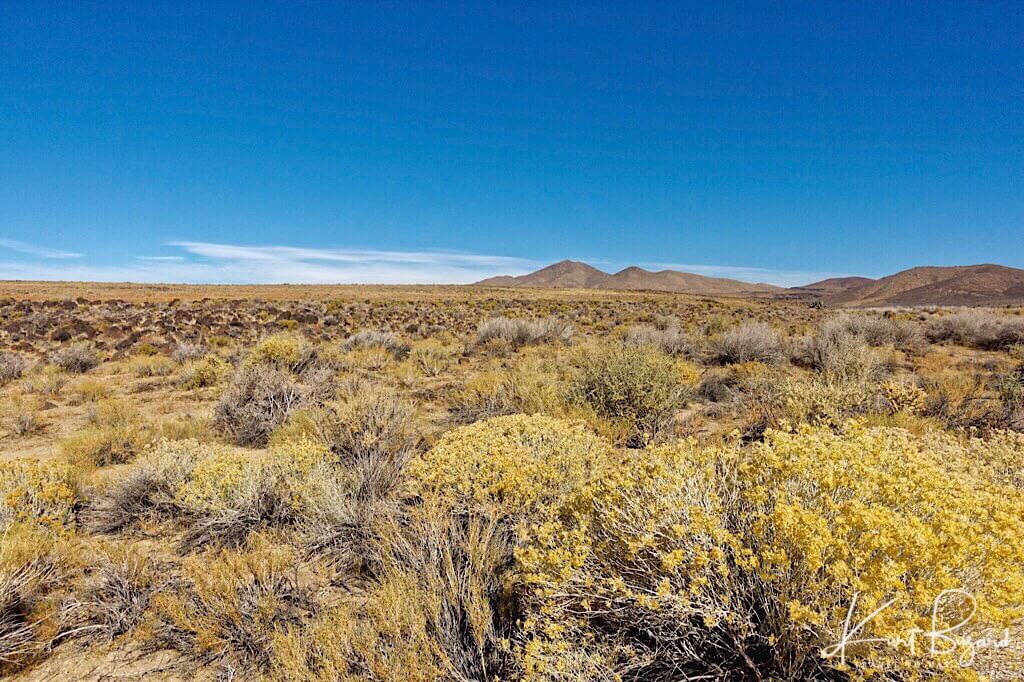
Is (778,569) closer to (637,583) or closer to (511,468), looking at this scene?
(637,583)

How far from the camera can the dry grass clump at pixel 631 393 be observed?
6.09 meters

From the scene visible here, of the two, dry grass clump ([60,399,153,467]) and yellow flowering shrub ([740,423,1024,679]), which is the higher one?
yellow flowering shrub ([740,423,1024,679])

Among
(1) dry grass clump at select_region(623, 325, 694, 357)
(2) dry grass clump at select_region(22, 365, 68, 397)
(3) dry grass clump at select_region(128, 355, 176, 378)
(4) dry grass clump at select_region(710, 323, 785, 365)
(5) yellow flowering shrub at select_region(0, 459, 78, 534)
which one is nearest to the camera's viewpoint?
(5) yellow flowering shrub at select_region(0, 459, 78, 534)

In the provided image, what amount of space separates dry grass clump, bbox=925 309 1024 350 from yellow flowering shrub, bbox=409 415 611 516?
1437cm

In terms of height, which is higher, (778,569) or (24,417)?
(778,569)

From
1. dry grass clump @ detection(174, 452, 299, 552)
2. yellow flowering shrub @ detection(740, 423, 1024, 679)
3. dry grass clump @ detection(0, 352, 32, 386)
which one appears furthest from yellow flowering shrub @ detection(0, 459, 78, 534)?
dry grass clump @ detection(0, 352, 32, 386)

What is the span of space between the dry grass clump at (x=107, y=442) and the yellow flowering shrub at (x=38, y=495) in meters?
0.88

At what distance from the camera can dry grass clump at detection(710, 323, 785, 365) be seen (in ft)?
35.5

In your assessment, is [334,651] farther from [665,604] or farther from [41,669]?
[41,669]

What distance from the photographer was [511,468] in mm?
3350

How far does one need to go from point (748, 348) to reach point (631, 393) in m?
6.07

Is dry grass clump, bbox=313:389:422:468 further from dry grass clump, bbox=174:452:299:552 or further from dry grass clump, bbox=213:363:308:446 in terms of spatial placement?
dry grass clump, bbox=213:363:308:446

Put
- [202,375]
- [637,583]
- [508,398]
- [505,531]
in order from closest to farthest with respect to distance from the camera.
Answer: [637,583], [505,531], [508,398], [202,375]

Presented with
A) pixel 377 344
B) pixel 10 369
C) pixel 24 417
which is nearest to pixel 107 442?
pixel 24 417
